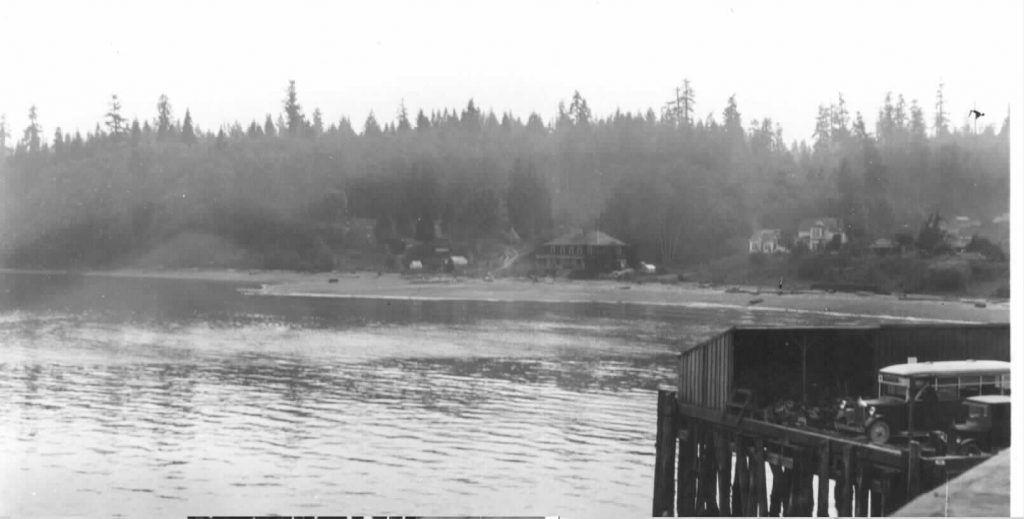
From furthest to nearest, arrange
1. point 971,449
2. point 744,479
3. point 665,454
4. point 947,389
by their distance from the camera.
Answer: point 665,454
point 744,479
point 947,389
point 971,449

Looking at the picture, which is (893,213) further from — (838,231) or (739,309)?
(739,309)

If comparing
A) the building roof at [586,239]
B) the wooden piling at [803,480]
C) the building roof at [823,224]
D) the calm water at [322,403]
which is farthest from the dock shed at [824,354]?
the building roof at [586,239]

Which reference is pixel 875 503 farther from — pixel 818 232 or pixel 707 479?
pixel 818 232

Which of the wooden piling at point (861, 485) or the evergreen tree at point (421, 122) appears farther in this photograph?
the evergreen tree at point (421, 122)

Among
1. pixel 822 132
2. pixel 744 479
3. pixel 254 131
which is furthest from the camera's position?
pixel 254 131

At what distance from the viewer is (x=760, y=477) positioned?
A: 998cm

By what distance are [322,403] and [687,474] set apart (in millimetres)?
8081

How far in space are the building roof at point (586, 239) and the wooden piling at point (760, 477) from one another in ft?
19.5

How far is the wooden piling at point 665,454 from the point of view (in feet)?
37.2

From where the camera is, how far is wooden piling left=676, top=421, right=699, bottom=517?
11.1m

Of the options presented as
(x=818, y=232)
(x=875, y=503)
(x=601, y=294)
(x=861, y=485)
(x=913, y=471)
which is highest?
(x=818, y=232)

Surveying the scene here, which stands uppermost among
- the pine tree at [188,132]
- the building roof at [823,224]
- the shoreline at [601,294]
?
the pine tree at [188,132]

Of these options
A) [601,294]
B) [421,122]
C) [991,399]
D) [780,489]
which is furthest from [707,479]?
[421,122]

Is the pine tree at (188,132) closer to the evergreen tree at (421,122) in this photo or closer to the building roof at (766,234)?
the evergreen tree at (421,122)
